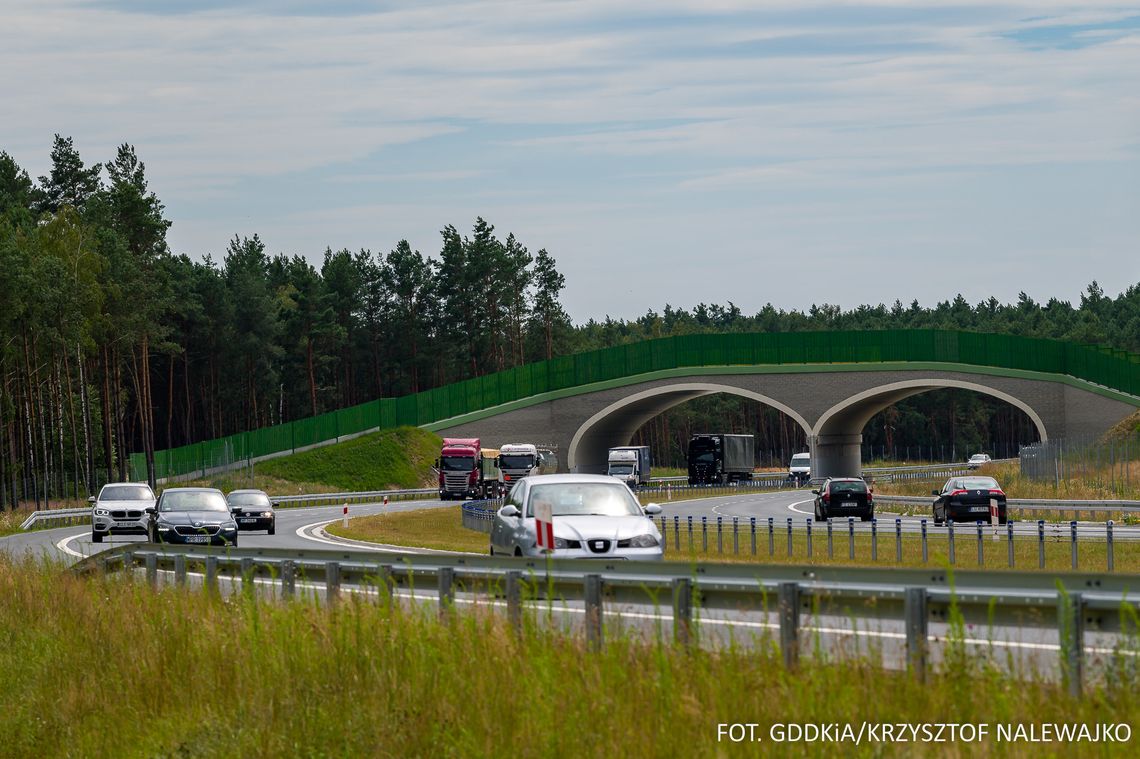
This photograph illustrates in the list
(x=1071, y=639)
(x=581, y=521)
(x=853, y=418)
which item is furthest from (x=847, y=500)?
(x=853, y=418)

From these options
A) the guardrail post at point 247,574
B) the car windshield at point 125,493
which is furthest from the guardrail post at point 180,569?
the car windshield at point 125,493

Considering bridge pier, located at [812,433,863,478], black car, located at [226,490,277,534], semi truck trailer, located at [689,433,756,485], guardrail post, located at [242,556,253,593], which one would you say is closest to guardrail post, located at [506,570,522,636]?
guardrail post, located at [242,556,253,593]

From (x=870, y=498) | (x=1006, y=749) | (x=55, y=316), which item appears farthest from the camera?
(x=55, y=316)

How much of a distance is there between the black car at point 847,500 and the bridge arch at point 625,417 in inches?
1287

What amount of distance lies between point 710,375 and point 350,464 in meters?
19.6

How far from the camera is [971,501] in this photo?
149 feet

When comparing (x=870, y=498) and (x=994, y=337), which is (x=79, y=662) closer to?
(x=870, y=498)

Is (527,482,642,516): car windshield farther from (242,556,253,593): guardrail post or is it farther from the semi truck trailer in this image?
the semi truck trailer

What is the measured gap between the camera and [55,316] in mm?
76812

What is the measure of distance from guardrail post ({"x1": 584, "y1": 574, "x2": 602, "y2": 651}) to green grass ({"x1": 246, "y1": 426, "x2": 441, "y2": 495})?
74747mm

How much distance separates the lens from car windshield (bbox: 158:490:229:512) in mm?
33750

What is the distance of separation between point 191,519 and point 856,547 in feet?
51.0

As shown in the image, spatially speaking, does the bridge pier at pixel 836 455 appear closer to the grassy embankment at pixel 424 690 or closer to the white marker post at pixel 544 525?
the white marker post at pixel 544 525

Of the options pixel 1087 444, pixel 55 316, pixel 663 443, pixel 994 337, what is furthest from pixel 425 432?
pixel 663 443
